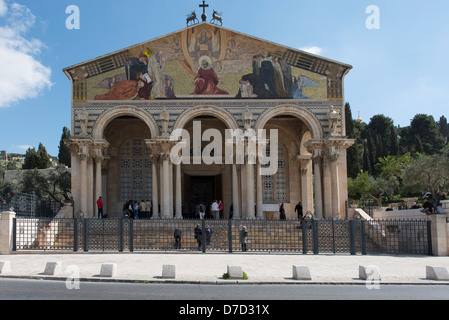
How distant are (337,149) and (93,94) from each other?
593 inches

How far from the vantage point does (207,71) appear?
2858 cm

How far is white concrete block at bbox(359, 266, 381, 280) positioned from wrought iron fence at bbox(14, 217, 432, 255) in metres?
6.26

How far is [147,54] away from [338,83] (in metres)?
11.9

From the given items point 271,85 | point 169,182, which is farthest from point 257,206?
point 271,85

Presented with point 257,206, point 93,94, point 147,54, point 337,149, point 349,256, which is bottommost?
point 349,256

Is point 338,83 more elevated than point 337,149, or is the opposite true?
point 338,83

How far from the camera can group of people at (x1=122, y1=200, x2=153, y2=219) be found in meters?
27.8

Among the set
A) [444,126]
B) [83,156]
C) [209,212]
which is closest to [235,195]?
[209,212]

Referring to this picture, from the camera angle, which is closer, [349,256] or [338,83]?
[349,256]
